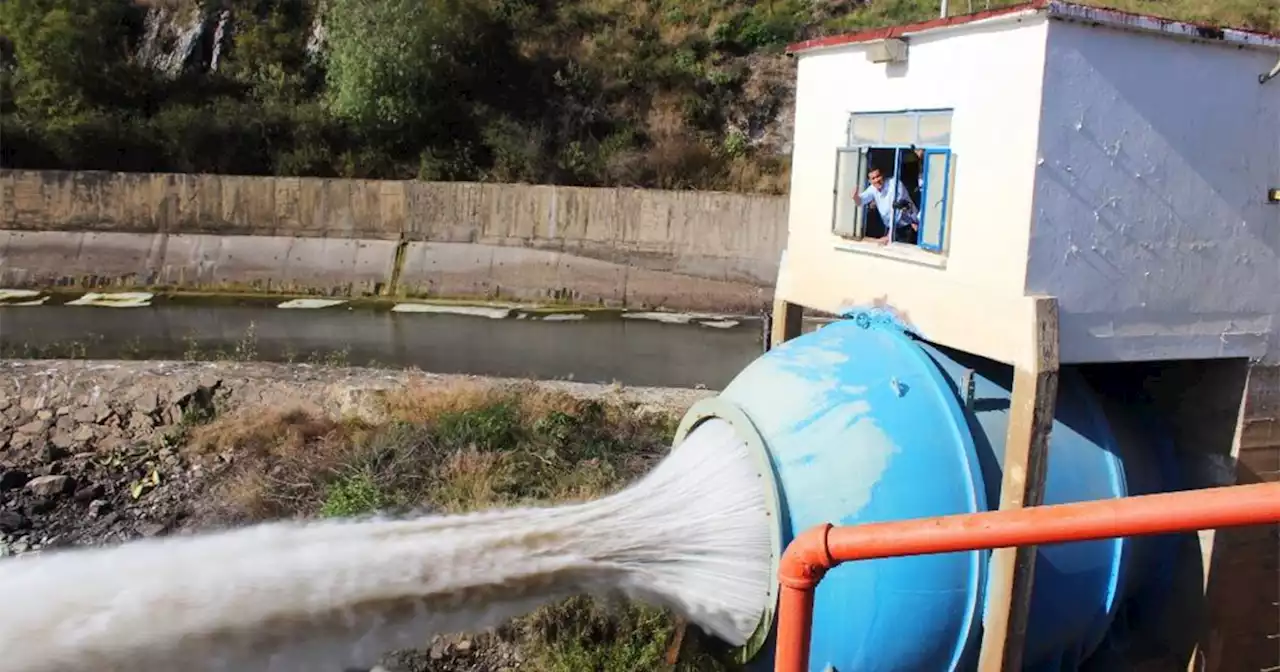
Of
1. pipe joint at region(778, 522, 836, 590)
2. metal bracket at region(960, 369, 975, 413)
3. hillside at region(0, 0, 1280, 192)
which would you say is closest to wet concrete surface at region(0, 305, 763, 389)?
hillside at region(0, 0, 1280, 192)

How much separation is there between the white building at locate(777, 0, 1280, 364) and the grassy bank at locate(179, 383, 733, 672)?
2581 mm

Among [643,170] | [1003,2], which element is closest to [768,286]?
[643,170]

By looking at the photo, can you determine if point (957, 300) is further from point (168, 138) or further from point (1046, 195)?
point (168, 138)

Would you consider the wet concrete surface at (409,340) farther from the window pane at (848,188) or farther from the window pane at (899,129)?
the window pane at (899,129)

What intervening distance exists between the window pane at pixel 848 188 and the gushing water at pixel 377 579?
5.69 ft

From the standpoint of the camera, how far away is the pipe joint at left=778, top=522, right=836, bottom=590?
9.02 feet

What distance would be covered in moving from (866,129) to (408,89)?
1962 centimetres

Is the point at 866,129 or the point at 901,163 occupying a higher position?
the point at 866,129

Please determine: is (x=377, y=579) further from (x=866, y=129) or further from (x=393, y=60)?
(x=393, y=60)

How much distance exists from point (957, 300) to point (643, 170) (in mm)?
18630

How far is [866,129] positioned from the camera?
6086mm

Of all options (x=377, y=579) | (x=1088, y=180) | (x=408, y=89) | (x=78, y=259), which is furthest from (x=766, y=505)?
(x=78, y=259)

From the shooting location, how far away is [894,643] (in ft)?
15.5

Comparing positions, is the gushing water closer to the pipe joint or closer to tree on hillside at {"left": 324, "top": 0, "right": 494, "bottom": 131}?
the pipe joint
